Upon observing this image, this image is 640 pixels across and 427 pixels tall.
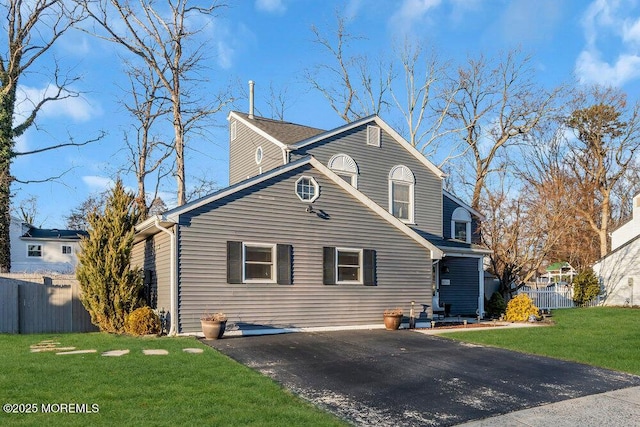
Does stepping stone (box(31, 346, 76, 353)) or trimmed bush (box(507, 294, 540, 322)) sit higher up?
stepping stone (box(31, 346, 76, 353))

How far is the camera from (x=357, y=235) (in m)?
14.8

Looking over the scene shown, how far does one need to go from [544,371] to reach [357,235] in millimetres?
6878

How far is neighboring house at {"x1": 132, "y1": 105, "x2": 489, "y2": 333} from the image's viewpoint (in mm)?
12461

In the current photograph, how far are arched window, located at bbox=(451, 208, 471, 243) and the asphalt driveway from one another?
987cm

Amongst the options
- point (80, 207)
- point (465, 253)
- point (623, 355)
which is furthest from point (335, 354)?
point (80, 207)

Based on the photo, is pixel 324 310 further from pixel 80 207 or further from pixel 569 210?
pixel 80 207

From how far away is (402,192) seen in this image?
19438 millimetres

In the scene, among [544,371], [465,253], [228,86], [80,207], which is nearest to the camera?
[544,371]

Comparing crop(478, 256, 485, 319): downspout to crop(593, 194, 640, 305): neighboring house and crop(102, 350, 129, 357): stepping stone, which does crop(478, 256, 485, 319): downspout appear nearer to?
crop(593, 194, 640, 305): neighboring house

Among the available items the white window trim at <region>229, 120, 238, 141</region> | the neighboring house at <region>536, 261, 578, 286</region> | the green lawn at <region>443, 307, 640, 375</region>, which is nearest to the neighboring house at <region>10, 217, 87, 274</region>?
the white window trim at <region>229, 120, 238, 141</region>

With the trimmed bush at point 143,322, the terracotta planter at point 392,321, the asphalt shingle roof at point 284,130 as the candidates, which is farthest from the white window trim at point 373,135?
the trimmed bush at point 143,322

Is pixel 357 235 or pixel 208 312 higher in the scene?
pixel 357 235

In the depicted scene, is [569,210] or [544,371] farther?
[569,210]

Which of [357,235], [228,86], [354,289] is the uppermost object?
[228,86]
